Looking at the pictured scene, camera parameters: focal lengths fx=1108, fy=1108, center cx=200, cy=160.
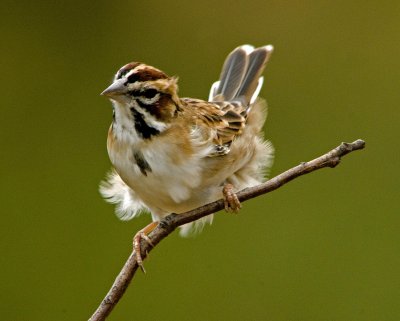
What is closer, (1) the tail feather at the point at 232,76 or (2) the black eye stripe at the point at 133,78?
(2) the black eye stripe at the point at 133,78

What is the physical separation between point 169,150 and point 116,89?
0.27 meters

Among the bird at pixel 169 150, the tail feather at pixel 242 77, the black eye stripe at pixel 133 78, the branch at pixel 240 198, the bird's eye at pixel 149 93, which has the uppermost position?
the tail feather at pixel 242 77

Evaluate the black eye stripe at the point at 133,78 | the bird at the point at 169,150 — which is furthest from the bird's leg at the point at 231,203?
the black eye stripe at the point at 133,78

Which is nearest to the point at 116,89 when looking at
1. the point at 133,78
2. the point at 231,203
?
the point at 133,78

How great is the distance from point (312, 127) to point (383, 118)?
290 millimetres

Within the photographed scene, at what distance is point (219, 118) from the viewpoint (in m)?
2.91

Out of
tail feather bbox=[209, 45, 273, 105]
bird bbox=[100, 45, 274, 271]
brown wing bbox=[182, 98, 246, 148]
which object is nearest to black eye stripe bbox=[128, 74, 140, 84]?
bird bbox=[100, 45, 274, 271]

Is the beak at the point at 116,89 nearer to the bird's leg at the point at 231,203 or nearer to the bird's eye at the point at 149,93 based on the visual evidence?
the bird's eye at the point at 149,93

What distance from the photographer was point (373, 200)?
3.97 m

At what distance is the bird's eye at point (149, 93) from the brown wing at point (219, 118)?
0.69 ft

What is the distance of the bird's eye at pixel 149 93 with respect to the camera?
254 centimetres

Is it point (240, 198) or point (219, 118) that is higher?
point (219, 118)

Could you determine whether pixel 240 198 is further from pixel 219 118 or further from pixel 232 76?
pixel 232 76

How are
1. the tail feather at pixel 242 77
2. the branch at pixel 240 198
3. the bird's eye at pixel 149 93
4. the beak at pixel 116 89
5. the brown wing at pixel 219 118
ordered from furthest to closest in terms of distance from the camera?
the tail feather at pixel 242 77
the brown wing at pixel 219 118
the bird's eye at pixel 149 93
the beak at pixel 116 89
the branch at pixel 240 198
